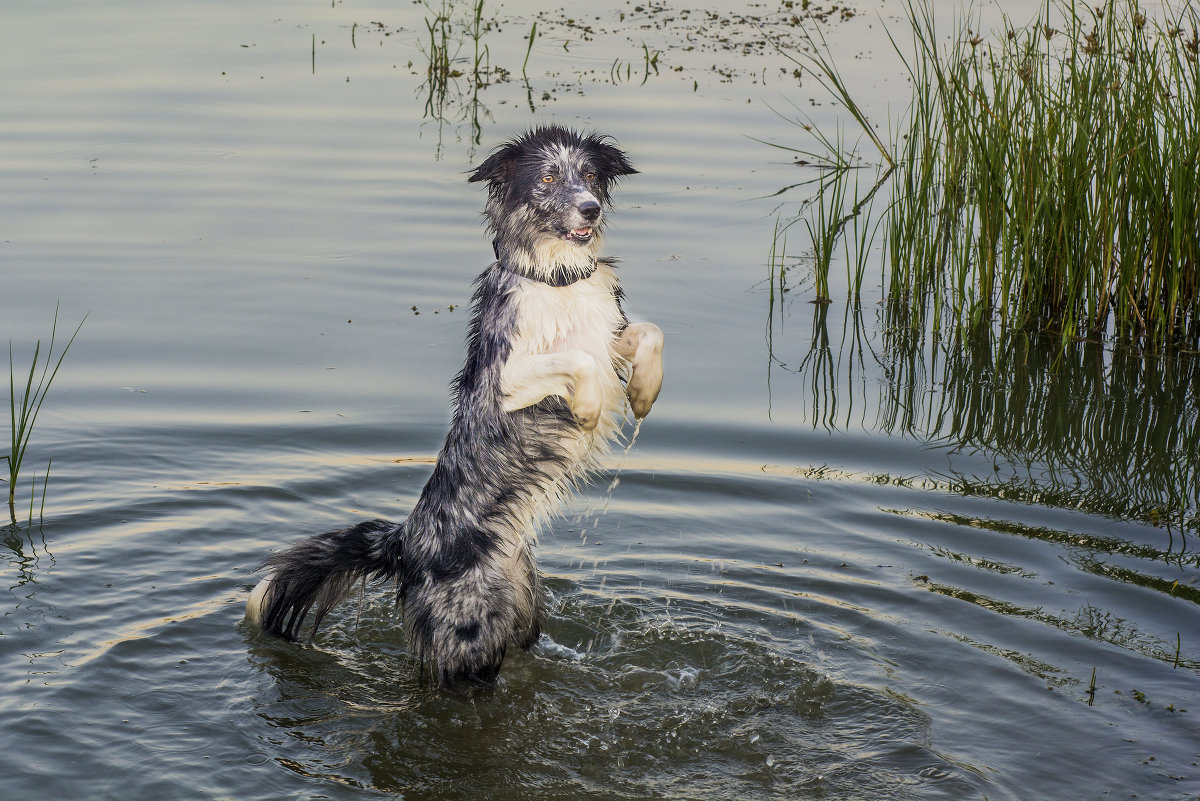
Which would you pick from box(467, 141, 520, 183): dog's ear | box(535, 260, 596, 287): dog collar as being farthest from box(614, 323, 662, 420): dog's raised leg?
box(467, 141, 520, 183): dog's ear

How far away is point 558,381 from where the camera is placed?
4594 millimetres

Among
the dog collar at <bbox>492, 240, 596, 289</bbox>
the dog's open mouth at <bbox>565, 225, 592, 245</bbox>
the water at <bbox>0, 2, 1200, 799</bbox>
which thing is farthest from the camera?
the dog collar at <bbox>492, 240, 596, 289</bbox>

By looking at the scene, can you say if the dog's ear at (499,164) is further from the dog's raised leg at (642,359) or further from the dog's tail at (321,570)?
the dog's tail at (321,570)

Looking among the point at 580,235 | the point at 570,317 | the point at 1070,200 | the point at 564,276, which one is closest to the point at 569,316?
the point at 570,317

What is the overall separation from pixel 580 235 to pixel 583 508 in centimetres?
206

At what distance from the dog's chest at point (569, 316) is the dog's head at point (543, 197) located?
0.10 m

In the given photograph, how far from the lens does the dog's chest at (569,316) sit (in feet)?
15.4

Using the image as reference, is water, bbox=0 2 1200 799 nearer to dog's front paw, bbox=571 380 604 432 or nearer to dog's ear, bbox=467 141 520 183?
dog's front paw, bbox=571 380 604 432

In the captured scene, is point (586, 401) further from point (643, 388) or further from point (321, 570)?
point (321, 570)

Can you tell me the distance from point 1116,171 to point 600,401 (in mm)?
4034

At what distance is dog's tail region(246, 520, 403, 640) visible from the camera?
487 cm

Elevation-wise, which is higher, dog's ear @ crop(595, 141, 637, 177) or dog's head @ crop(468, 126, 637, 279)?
dog's ear @ crop(595, 141, 637, 177)

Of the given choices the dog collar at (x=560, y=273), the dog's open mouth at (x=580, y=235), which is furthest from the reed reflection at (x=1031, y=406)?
the dog's open mouth at (x=580, y=235)

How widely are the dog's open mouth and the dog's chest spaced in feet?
0.61
